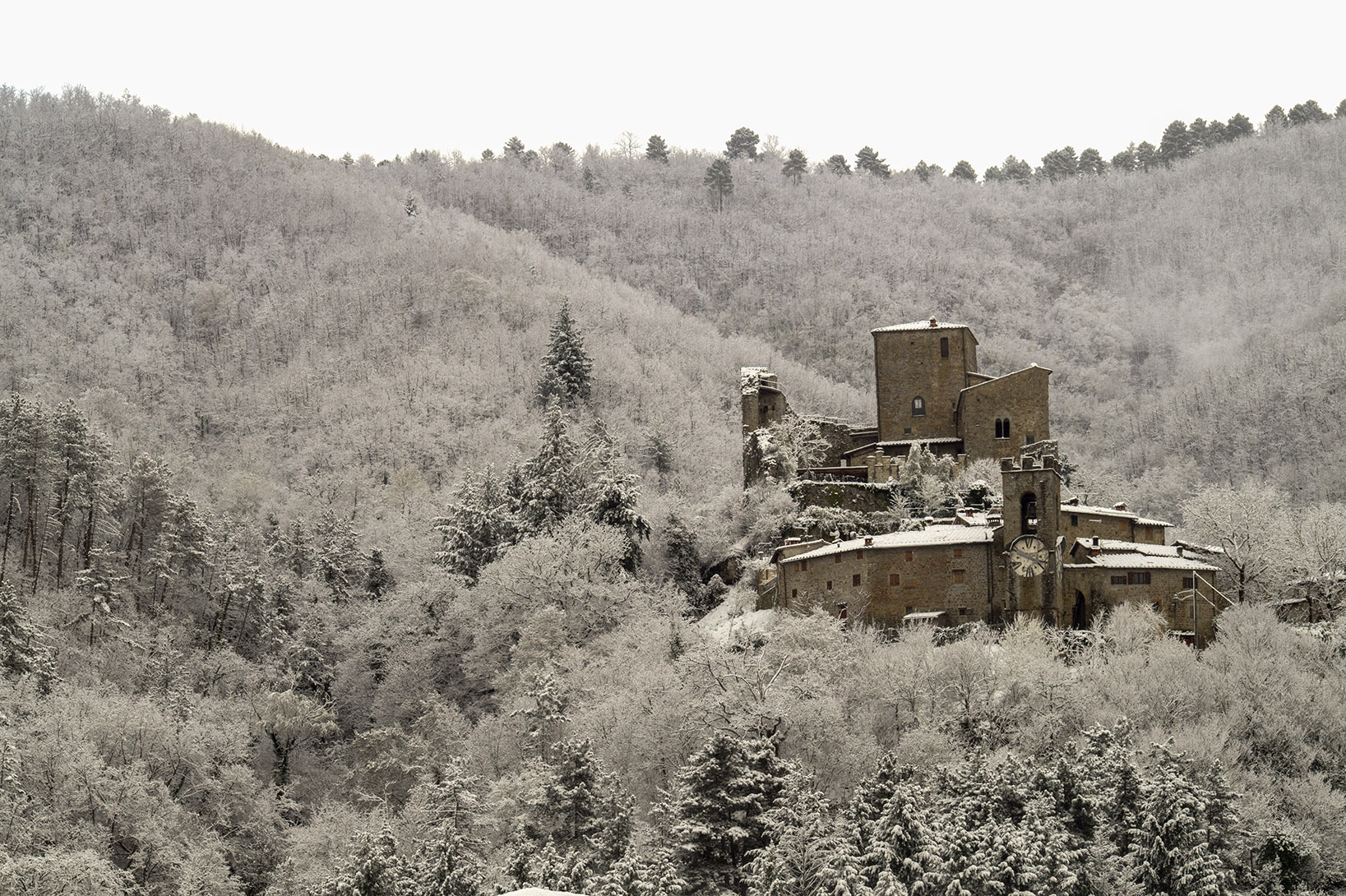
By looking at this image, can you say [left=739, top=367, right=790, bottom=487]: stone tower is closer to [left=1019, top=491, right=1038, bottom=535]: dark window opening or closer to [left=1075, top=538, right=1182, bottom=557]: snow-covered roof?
[left=1019, top=491, right=1038, bottom=535]: dark window opening

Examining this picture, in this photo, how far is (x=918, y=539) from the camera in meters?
55.2

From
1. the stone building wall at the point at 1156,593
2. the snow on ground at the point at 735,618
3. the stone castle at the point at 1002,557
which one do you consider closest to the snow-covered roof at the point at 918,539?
the stone castle at the point at 1002,557

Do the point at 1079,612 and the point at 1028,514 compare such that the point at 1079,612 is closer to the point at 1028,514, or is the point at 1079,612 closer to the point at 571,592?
the point at 1028,514

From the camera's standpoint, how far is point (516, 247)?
530 ft

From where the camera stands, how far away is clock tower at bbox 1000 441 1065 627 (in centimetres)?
5300

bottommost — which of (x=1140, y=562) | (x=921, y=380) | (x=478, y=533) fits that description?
(x=1140, y=562)

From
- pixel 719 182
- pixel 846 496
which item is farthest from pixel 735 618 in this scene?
pixel 719 182

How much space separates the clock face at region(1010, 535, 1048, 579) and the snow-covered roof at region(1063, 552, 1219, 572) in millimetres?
1020

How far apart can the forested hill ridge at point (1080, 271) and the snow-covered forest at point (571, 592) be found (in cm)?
79

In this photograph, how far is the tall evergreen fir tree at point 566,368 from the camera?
106312 mm

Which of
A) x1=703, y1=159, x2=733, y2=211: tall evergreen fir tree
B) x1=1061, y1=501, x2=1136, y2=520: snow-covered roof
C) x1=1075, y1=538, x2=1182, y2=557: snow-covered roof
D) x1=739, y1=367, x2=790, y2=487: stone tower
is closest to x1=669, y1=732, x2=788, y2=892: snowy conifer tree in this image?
x1=1075, y1=538, x2=1182, y2=557: snow-covered roof

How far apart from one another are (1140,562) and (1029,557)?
4045 millimetres

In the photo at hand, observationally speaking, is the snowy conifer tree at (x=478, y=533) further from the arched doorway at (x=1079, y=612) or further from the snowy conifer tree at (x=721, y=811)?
the snowy conifer tree at (x=721, y=811)

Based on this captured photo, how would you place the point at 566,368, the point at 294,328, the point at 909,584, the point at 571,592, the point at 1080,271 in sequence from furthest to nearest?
the point at 1080,271
the point at 294,328
the point at 566,368
the point at 571,592
the point at 909,584
